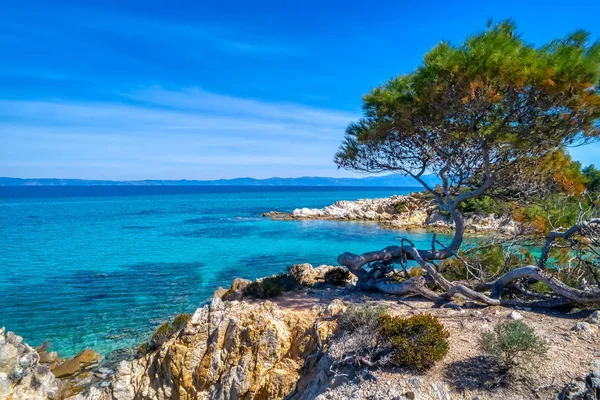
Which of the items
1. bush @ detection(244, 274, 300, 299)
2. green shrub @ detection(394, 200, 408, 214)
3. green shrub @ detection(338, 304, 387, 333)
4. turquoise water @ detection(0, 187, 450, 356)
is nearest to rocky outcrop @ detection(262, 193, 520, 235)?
green shrub @ detection(394, 200, 408, 214)

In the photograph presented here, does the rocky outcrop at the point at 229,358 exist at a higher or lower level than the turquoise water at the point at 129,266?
higher

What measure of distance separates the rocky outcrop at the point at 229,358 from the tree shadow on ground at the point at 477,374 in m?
3.00

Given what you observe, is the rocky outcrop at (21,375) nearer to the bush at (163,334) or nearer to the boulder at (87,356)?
the boulder at (87,356)

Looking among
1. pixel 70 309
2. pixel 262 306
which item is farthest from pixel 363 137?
pixel 70 309

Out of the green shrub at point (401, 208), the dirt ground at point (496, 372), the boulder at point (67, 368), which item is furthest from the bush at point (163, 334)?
the green shrub at point (401, 208)

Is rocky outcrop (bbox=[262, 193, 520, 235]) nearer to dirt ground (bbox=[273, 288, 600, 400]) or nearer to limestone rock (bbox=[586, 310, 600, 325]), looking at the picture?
dirt ground (bbox=[273, 288, 600, 400])

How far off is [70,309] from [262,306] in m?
12.5

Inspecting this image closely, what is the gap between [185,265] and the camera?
1060 inches

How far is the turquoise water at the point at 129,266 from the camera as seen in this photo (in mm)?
15797

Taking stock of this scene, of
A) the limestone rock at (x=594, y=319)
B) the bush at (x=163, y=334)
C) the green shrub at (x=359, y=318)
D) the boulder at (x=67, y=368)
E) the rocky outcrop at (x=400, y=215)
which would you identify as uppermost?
the limestone rock at (x=594, y=319)

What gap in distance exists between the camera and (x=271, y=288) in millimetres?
11656

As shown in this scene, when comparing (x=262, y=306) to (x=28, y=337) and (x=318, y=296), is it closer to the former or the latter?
(x=318, y=296)

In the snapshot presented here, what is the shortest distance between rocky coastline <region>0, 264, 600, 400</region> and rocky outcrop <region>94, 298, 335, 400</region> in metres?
0.02

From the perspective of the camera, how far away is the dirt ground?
219 inches
